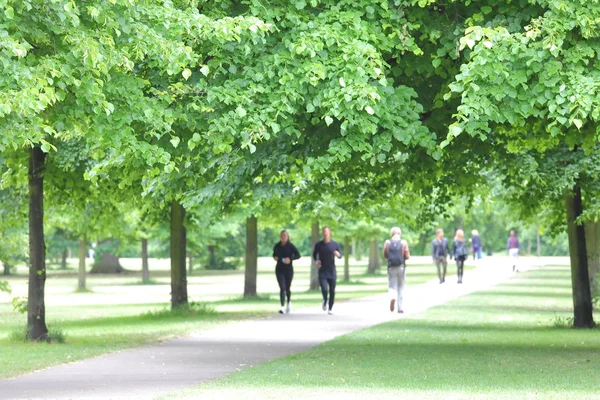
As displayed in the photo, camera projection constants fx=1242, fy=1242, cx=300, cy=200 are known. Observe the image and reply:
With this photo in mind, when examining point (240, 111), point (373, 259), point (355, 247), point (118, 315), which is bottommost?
point (118, 315)

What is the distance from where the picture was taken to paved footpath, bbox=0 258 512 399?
12484 mm

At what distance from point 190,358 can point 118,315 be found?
11.4m

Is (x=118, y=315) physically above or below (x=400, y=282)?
below

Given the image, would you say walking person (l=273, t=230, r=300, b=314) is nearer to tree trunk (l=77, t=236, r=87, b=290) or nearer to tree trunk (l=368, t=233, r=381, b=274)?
tree trunk (l=77, t=236, r=87, b=290)

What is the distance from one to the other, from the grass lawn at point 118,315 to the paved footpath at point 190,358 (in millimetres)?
595

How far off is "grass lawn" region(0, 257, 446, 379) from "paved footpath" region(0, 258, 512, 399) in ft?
1.95

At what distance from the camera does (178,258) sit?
27.0 metres

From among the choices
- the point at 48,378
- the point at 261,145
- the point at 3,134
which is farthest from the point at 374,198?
the point at 3,134

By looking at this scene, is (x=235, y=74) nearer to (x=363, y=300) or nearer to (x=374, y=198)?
(x=374, y=198)

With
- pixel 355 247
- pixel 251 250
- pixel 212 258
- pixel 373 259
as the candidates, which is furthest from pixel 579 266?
pixel 355 247

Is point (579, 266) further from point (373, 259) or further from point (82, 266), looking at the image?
point (373, 259)

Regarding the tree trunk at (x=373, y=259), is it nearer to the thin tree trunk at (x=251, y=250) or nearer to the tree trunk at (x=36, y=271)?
the thin tree trunk at (x=251, y=250)

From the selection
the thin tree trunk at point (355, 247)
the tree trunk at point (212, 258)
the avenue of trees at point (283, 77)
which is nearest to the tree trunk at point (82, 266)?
the thin tree trunk at point (355, 247)

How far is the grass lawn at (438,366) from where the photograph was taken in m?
11.8
